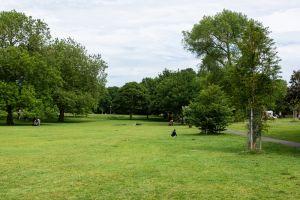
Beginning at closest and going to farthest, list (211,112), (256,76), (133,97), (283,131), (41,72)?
(256,76) → (211,112) → (283,131) → (41,72) → (133,97)

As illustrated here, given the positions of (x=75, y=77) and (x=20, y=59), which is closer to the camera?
(x=20, y=59)

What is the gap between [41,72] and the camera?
63.8 meters

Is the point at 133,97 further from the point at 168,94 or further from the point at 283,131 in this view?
the point at 283,131

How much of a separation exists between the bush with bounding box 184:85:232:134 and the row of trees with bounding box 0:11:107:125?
2796 cm

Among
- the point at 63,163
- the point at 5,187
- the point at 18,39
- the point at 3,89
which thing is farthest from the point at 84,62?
the point at 5,187

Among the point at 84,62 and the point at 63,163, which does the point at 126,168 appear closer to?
the point at 63,163

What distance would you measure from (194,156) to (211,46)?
160 ft

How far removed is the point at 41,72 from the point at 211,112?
3205 centimetres

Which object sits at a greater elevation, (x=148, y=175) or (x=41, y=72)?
(x=41, y=72)

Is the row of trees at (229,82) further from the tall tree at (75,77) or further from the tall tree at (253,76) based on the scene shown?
the tall tree at (75,77)

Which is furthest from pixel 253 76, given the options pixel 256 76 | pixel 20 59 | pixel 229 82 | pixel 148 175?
pixel 20 59

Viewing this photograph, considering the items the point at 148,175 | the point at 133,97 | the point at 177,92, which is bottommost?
the point at 148,175

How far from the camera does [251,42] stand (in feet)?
76.5

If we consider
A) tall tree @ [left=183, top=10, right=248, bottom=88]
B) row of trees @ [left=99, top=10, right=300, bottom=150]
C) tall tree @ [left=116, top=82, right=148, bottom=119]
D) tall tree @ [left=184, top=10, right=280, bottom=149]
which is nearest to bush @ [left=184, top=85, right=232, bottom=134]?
row of trees @ [left=99, top=10, right=300, bottom=150]
